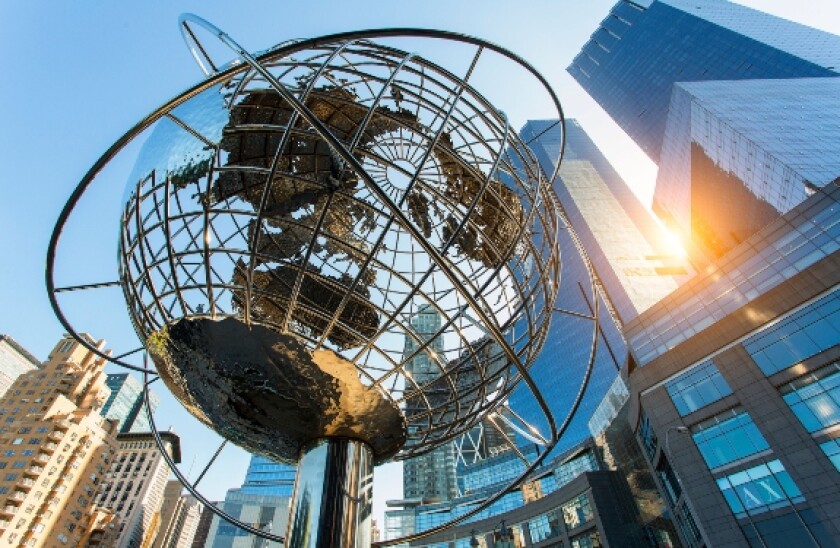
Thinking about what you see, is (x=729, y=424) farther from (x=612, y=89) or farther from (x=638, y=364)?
(x=612, y=89)

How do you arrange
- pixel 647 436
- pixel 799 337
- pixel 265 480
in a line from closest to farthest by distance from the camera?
pixel 799 337 < pixel 647 436 < pixel 265 480

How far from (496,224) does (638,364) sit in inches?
1155

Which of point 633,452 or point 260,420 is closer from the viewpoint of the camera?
point 260,420

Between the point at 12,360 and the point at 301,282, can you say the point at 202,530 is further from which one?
the point at 301,282

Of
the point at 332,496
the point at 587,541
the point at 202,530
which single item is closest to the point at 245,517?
the point at 202,530

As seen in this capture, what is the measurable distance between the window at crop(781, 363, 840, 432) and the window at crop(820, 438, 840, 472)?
61 cm

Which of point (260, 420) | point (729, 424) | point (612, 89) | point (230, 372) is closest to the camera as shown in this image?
point (230, 372)

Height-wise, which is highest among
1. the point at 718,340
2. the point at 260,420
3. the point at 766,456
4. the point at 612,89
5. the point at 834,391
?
the point at 612,89

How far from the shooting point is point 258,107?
3537 millimetres

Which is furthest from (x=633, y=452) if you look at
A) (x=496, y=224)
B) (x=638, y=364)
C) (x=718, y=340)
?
(x=496, y=224)

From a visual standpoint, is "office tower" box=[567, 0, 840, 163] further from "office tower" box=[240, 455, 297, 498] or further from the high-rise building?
"office tower" box=[240, 455, 297, 498]

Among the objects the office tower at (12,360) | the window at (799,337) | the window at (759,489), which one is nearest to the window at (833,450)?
the window at (759,489)

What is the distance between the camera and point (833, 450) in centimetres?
1733

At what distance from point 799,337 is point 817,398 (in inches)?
113
